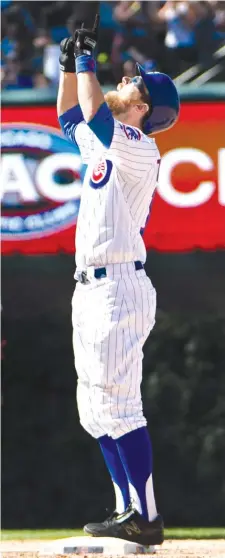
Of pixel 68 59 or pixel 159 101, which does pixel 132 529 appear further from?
pixel 68 59

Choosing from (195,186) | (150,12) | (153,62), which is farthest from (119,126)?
(150,12)

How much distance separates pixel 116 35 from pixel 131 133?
418cm

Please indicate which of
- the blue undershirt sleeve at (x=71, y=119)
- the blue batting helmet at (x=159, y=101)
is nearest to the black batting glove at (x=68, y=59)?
the blue undershirt sleeve at (x=71, y=119)

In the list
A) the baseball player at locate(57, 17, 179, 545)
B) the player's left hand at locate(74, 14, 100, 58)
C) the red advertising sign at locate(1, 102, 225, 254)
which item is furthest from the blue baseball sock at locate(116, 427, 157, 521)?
the red advertising sign at locate(1, 102, 225, 254)

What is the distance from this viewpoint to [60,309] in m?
7.26

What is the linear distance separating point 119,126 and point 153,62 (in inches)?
152

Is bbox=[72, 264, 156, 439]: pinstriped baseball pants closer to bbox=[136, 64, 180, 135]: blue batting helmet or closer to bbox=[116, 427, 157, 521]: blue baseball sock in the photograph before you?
bbox=[116, 427, 157, 521]: blue baseball sock

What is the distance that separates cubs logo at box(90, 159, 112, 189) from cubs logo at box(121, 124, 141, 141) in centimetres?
13

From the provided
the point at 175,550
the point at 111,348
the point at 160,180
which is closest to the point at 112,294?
the point at 111,348

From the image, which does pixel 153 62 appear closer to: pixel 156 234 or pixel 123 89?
pixel 156 234

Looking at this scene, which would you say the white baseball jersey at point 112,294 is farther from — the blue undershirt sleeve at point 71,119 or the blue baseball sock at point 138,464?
the blue undershirt sleeve at point 71,119

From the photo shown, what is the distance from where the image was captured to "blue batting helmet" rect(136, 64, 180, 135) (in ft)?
14.2

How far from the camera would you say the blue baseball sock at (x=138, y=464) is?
411cm

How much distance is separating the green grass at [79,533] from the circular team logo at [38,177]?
197 centimetres
